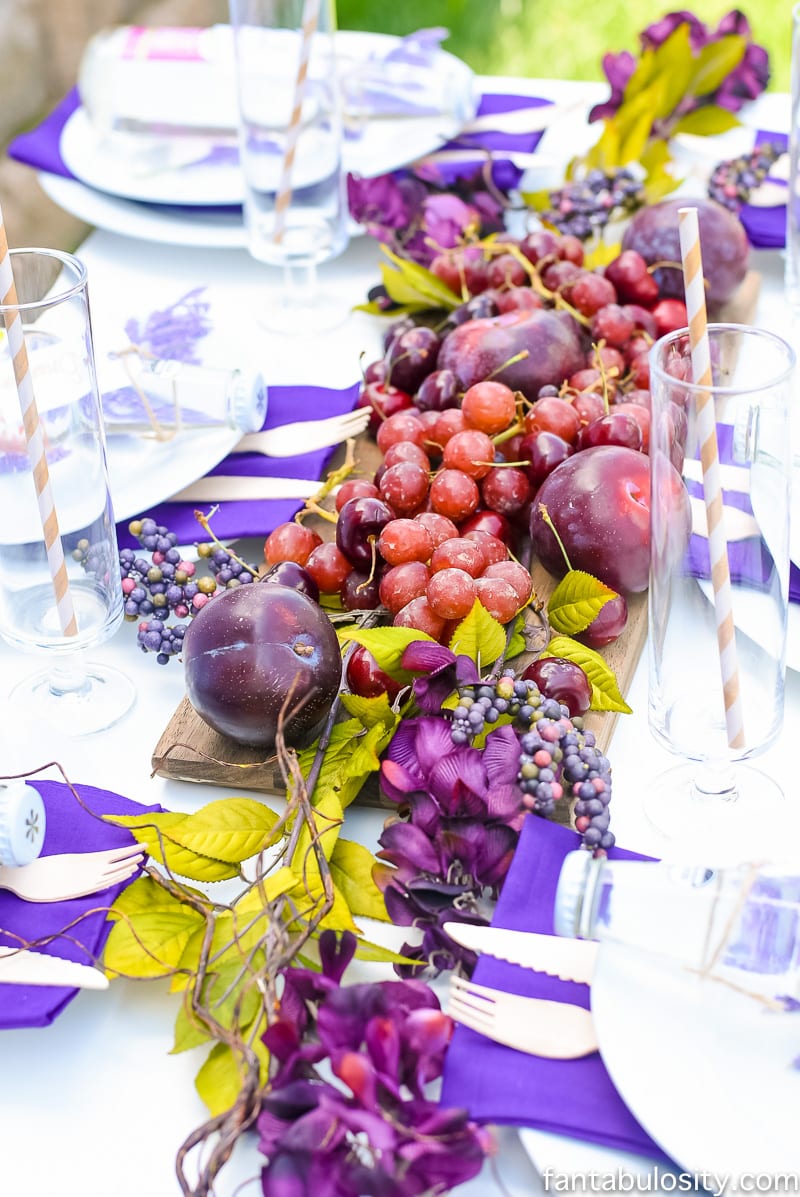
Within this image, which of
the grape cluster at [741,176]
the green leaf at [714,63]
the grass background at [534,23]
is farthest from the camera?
the grass background at [534,23]

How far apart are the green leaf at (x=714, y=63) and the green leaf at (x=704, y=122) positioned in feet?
0.09

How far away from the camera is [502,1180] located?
583mm

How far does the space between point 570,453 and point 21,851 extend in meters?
0.51

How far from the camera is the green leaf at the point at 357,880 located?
69cm

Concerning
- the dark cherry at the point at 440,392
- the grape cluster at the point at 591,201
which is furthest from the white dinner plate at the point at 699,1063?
the grape cluster at the point at 591,201

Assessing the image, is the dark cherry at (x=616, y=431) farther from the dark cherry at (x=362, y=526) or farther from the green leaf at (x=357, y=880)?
the green leaf at (x=357, y=880)

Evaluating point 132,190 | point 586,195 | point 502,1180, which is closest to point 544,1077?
point 502,1180

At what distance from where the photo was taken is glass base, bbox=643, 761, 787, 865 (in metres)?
0.74

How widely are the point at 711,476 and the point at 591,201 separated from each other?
71 centimetres

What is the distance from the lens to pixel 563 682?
783mm

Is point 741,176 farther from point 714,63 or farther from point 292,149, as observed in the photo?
point 292,149

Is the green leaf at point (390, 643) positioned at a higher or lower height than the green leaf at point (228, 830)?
higher

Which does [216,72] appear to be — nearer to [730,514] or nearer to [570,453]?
[570,453]

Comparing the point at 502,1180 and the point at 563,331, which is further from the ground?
the point at 563,331
